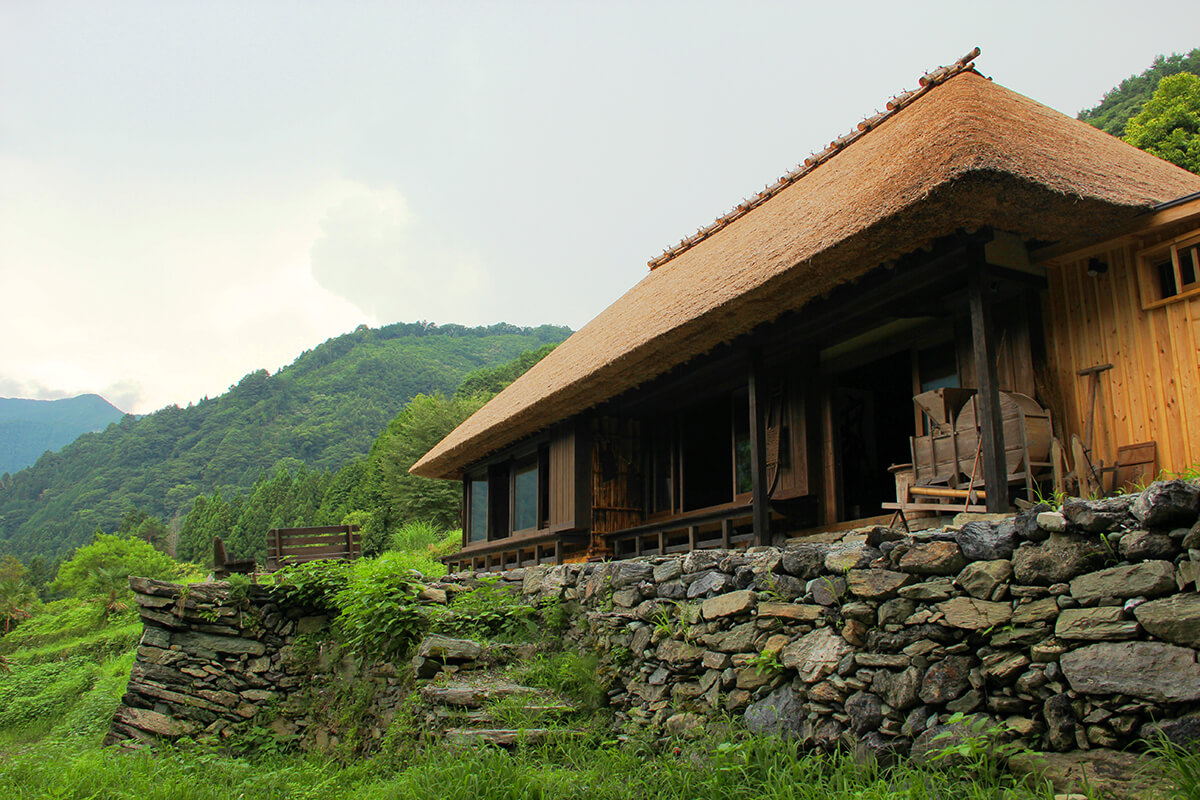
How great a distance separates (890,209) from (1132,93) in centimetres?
2446

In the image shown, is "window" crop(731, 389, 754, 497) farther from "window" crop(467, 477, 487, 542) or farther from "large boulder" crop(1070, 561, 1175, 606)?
"window" crop(467, 477, 487, 542)

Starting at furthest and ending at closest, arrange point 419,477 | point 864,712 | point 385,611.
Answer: point 419,477
point 385,611
point 864,712

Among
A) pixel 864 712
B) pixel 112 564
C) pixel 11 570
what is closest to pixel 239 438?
pixel 11 570

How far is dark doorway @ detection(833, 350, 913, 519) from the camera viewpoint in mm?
9422

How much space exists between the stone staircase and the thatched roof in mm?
3419

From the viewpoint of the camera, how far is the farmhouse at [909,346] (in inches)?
226

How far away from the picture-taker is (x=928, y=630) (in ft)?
14.2

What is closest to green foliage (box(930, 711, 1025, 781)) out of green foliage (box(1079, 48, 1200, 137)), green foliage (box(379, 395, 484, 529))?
green foliage (box(1079, 48, 1200, 137))

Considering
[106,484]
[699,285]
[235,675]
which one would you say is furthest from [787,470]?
[106,484]

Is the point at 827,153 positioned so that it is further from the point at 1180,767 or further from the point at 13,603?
the point at 13,603

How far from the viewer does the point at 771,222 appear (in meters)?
9.28

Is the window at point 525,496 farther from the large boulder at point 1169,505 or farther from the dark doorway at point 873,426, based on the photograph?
the large boulder at point 1169,505

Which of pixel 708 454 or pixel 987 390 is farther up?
pixel 708 454

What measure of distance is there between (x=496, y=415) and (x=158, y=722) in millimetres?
6014
